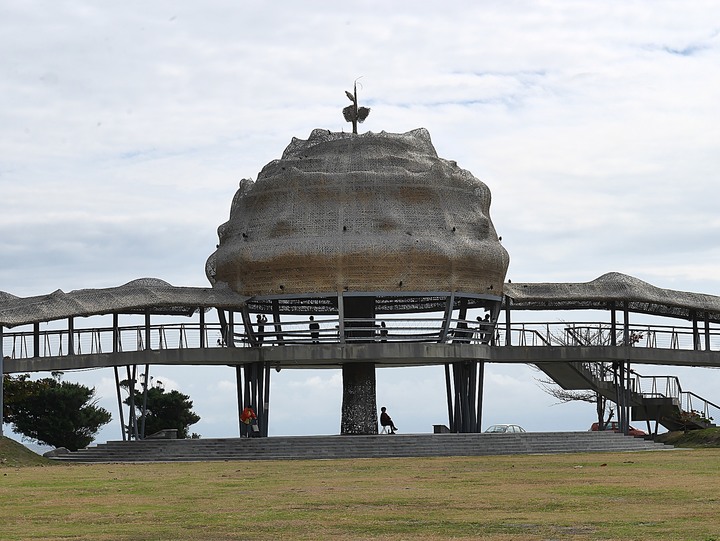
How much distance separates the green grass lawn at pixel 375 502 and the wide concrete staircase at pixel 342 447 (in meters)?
8.02

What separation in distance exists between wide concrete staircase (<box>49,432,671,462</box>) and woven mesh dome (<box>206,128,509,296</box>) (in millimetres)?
8125

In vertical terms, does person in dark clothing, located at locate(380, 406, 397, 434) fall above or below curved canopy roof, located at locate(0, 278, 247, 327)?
below

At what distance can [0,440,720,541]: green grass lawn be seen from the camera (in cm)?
2022

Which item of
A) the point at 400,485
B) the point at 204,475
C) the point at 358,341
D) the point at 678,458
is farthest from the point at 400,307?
the point at 400,485

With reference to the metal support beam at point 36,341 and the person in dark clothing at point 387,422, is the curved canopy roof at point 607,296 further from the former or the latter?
the metal support beam at point 36,341

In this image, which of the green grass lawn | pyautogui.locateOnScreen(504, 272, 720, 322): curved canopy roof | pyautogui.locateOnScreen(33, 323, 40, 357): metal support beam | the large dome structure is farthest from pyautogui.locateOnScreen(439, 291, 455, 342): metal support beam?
pyautogui.locateOnScreen(33, 323, 40, 357): metal support beam

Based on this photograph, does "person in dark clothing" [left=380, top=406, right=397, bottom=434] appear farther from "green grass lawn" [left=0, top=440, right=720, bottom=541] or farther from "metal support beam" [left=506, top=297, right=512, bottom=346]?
"green grass lawn" [left=0, top=440, right=720, bottom=541]

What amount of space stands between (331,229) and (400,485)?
26683 mm

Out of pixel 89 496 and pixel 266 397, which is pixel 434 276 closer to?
pixel 266 397

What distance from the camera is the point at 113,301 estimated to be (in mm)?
55938

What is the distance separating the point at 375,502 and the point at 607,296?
37304 mm

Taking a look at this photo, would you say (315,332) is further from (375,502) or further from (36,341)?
(375,502)

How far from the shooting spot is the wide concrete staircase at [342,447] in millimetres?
49344

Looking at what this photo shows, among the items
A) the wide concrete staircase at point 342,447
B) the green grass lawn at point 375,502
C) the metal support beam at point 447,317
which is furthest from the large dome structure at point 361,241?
the green grass lawn at point 375,502
